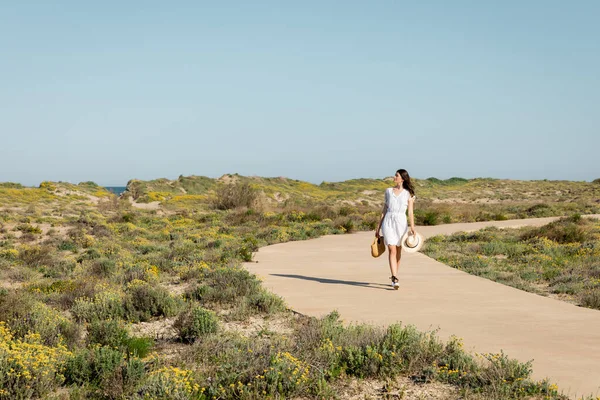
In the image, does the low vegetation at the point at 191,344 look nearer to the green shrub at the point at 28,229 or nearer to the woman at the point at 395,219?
the woman at the point at 395,219

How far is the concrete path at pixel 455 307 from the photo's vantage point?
538cm

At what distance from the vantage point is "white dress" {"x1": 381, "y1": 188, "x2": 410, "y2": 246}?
920 centimetres

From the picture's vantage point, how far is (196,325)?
6371mm

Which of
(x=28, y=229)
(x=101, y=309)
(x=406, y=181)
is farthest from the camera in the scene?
(x=28, y=229)


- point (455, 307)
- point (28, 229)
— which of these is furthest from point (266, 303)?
point (28, 229)

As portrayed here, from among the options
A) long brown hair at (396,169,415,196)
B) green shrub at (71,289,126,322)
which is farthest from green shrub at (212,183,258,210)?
green shrub at (71,289,126,322)

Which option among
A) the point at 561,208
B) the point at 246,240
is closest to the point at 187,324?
the point at 246,240

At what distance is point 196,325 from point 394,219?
426 cm

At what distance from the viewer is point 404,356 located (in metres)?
5.18

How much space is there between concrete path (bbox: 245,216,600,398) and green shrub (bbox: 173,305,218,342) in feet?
5.49

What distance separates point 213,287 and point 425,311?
380 centimetres

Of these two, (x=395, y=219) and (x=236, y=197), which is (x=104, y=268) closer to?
(x=395, y=219)

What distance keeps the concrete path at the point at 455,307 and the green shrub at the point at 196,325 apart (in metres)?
1.67

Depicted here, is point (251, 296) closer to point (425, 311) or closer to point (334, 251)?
point (425, 311)
